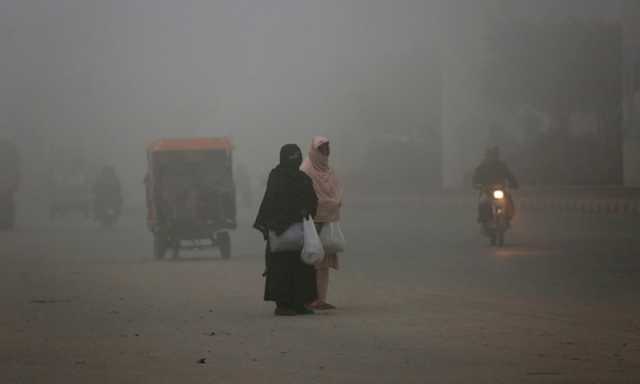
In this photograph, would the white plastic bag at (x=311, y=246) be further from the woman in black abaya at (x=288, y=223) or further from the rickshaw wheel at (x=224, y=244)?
the rickshaw wheel at (x=224, y=244)

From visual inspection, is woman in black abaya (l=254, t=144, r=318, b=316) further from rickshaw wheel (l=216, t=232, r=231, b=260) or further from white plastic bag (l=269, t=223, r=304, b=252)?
rickshaw wheel (l=216, t=232, r=231, b=260)

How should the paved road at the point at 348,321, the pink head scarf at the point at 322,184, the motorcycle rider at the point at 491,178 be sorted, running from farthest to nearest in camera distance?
the motorcycle rider at the point at 491,178, the pink head scarf at the point at 322,184, the paved road at the point at 348,321

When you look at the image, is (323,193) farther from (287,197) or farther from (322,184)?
(287,197)

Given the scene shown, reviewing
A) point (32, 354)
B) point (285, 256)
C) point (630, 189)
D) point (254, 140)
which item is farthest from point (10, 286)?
point (254, 140)

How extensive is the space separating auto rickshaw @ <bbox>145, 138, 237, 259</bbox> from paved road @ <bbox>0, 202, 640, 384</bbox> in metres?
0.44

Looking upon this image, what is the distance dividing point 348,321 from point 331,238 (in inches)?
58.1

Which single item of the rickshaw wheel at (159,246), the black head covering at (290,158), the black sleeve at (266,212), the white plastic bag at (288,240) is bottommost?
the rickshaw wheel at (159,246)

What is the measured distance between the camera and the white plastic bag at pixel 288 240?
14.2m

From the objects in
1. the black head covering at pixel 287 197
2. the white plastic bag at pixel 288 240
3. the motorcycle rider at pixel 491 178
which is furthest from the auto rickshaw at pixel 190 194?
the white plastic bag at pixel 288 240

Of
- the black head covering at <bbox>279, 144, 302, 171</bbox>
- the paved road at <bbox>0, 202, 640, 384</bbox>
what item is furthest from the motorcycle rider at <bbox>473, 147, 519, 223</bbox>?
the black head covering at <bbox>279, 144, 302, 171</bbox>

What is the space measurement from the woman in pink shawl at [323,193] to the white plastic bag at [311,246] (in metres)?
0.47

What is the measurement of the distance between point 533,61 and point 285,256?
4558 cm

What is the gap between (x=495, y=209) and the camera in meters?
26.8

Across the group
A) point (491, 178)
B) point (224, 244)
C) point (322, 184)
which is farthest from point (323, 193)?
point (491, 178)
